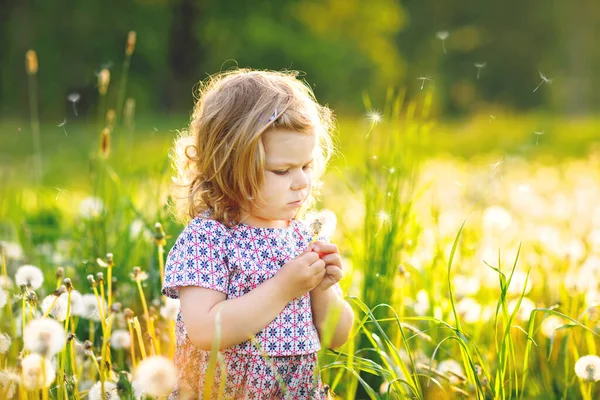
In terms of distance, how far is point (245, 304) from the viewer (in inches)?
69.6

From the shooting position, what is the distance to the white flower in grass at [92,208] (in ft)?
8.64

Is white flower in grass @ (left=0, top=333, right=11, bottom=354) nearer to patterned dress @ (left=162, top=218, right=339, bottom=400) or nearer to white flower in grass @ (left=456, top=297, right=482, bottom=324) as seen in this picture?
patterned dress @ (left=162, top=218, right=339, bottom=400)

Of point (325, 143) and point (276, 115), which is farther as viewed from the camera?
point (325, 143)

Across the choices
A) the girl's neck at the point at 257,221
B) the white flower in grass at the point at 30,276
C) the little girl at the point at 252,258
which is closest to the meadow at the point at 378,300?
the white flower in grass at the point at 30,276

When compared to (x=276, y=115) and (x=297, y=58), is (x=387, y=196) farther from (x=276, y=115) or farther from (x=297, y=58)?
(x=297, y=58)

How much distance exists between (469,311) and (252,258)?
0.85 metres

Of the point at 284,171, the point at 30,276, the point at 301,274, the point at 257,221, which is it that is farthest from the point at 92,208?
the point at 301,274

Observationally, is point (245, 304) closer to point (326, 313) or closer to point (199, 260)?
point (199, 260)

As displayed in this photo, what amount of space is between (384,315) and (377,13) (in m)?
23.5

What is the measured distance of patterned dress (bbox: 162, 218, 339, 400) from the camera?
1.84 m

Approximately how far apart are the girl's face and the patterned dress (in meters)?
0.10

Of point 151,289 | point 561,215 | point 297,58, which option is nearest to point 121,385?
point 151,289

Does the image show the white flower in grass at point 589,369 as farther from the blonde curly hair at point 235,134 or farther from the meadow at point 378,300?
the blonde curly hair at point 235,134

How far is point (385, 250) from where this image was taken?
2.33 meters
